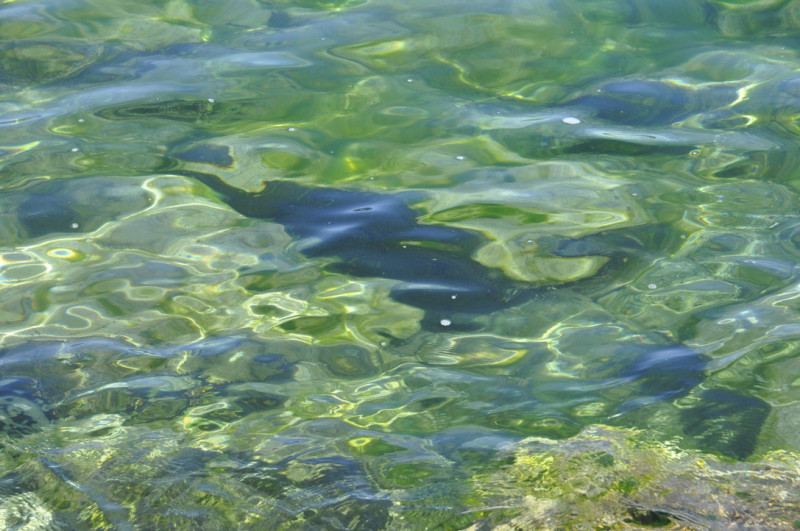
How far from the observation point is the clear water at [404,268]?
288cm

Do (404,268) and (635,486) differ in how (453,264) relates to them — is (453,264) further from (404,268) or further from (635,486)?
(635,486)

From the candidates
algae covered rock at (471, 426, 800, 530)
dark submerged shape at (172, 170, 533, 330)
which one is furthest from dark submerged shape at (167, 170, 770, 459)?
algae covered rock at (471, 426, 800, 530)

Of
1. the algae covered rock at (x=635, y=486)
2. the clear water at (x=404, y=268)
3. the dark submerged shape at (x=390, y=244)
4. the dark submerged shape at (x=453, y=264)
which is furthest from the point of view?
the dark submerged shape at (x=390, y=244)

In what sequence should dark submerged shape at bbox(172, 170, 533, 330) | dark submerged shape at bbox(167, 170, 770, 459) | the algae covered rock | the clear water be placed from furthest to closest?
1. dark submerged shape at bbox(172, 170, 533, 330)
2. dark submerged shape at bbox(167, 170, 770, 459)
3. the clear water
4. the algae covered rock

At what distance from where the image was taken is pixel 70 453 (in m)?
3.03

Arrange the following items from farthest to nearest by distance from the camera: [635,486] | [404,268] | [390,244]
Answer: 1. [390,244]
2. [404,268]
3. [635,486]

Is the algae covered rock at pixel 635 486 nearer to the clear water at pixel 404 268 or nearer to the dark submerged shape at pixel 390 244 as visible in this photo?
the clear water at pixel 404 268

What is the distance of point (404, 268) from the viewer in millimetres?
3990

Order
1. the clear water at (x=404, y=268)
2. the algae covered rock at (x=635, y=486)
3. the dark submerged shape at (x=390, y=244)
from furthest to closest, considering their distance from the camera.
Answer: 1. the dark submerged shape at (x=390, y=244)
2. the clear water at (x=404, y=268)
3. the algae covered rock at (x=635, y=486)

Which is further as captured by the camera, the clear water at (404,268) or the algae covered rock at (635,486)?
the clear water at (404,268)

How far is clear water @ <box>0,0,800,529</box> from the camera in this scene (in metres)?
2.88

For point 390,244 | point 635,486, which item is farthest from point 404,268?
point 635,486

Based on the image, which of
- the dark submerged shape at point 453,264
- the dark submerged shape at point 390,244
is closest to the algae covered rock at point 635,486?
the dark submerged shape at point 453,264

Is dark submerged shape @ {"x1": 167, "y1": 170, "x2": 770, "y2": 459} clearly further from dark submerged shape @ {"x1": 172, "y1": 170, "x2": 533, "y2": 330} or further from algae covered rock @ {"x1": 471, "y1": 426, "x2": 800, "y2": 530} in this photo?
algae covered rock @ {"x1": 471, "y1": 426, "x2": 800, "y2": 530}
